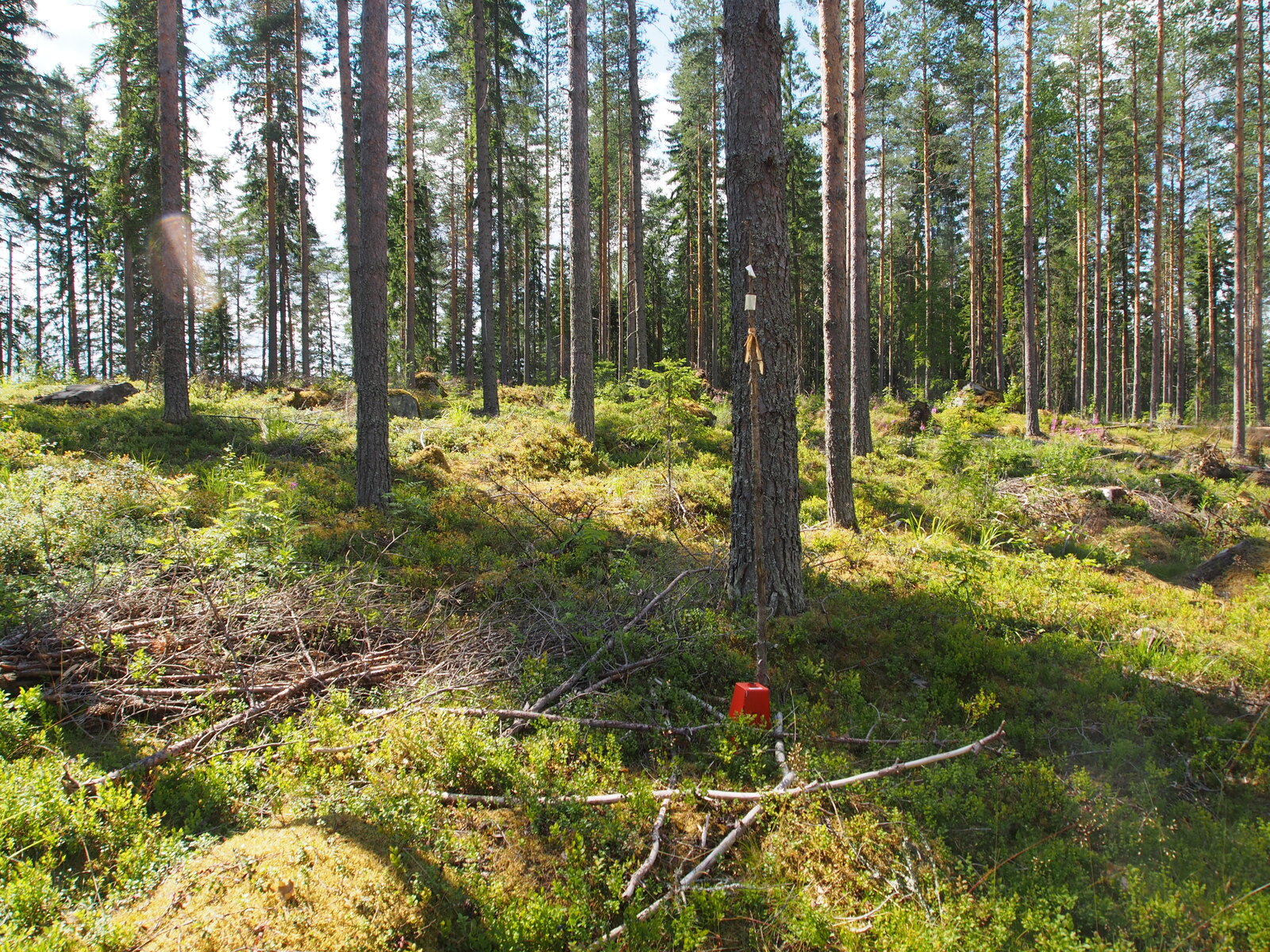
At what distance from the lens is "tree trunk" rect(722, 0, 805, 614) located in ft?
17.6

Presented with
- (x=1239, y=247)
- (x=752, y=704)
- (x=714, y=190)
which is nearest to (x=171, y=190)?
(x=752, y=704)

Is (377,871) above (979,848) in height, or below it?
above

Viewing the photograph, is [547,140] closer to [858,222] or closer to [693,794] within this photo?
[858,222]

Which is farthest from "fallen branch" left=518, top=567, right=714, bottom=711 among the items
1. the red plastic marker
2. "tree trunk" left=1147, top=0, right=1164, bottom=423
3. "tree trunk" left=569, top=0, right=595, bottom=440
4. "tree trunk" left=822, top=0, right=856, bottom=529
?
"tree trunk" left=1147, top=0, right=1164, bottom=423

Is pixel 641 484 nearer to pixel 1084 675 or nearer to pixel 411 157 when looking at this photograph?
pixel 1084 675

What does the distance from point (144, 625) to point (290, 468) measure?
18.4 ft

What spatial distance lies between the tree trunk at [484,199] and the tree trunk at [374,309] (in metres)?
6.79

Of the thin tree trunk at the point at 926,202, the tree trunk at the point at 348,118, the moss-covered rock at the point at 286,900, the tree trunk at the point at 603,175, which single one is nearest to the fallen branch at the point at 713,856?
the moss-covered rock at the point at 286,900

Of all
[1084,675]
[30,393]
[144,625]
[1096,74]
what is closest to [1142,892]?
[1084,675]

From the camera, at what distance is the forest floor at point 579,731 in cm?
257

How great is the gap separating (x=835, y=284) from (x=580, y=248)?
18.6ft

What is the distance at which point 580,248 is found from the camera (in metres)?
12.4

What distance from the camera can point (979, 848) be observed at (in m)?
3.12

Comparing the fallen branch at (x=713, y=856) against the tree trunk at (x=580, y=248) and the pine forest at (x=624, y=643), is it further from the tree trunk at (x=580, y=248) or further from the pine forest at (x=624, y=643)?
the tree trunk at (x=580, y=248)
